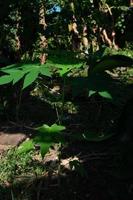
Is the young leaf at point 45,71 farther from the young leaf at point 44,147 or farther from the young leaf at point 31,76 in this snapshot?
the young leaf at point 44,147

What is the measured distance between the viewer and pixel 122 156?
352 cm

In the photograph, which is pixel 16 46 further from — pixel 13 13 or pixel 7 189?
pixel 7 189

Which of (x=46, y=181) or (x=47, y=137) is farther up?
(x=47, y=137)

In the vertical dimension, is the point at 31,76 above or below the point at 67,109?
above

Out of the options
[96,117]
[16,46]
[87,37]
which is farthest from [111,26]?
[96,117]

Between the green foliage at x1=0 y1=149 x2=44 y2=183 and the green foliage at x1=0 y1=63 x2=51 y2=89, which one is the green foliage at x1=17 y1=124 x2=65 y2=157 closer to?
the green foliage at x1=0 y1=63 x2=51 y2=89

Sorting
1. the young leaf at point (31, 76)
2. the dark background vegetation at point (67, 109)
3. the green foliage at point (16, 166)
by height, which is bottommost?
the green foliage at point (16, 166)

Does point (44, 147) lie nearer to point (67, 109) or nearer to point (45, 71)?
point (45, 71)

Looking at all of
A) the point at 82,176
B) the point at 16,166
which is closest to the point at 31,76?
the point at 82,176

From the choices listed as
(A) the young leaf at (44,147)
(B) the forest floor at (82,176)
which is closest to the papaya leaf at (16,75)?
(A) the young leaf at (44,147)

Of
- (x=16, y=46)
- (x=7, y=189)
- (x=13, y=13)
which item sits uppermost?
(x=13, y=13)

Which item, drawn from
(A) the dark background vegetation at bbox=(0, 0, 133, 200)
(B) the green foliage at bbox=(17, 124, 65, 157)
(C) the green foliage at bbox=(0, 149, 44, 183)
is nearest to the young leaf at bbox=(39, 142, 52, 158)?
(B) the green foliage at bbox=(17, 124, 65, 157)

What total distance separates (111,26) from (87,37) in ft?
5.78

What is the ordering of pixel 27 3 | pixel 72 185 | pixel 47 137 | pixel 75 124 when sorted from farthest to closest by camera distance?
1. pixel 27 3
2. pixel 75 124
3. pixel 72 185
4. pixel 47 137
